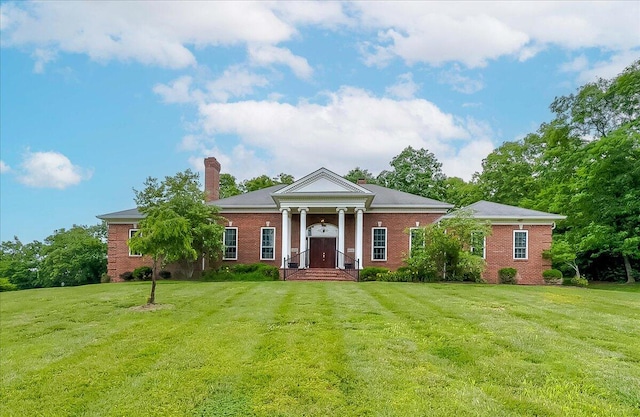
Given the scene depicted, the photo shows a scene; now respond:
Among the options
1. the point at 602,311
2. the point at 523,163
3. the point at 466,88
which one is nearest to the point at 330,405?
the point at 602,311

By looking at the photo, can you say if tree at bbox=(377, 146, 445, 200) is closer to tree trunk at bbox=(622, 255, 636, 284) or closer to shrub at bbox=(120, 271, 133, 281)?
tree trunk at bbox=(622, 255, 636, 284)

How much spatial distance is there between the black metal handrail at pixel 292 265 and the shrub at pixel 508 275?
10.8m

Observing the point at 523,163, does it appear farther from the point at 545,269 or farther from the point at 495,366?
the point at 495,366

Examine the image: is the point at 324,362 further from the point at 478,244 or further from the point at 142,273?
the point at 142,273

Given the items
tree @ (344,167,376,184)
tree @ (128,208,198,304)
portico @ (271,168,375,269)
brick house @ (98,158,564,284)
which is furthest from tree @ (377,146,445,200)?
tree @ (128,208,198,304)

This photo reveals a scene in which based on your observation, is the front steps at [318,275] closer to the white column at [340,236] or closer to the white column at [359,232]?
the white column at [340,236]

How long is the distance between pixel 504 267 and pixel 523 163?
17.8 metres

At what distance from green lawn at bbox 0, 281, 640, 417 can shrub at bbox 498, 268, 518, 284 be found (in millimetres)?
12538

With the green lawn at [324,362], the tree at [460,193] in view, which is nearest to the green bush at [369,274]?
the green lawn at [324,362]

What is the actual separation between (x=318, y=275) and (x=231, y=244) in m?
6.57

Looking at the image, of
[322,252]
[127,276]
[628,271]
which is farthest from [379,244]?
[628,271]

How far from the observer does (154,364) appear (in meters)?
6.34

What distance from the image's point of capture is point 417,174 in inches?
1677

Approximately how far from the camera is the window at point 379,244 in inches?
1023
